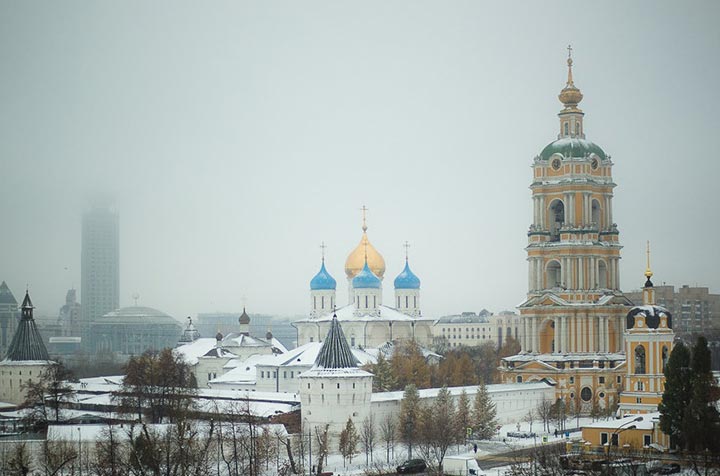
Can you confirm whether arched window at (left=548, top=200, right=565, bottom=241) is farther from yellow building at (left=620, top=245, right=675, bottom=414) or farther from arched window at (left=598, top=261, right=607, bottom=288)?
yellow building at (left=620, top=245, right=675, bottom=414)

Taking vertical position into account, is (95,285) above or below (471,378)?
above

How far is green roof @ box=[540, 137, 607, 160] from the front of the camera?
60.1m

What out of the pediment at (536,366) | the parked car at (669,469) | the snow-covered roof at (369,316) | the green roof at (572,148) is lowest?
the parked car at (669,469)

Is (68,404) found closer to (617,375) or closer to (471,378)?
(471,378)

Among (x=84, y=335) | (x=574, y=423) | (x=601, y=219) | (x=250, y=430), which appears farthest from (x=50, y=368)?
(x=84, y=335)

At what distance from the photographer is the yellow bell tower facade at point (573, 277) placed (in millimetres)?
57969

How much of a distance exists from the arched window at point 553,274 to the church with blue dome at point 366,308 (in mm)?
10822

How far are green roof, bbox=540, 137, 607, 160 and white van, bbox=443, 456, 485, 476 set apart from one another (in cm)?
2507

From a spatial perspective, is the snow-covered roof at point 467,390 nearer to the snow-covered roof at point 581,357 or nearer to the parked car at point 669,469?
the snow-covered roof at point 581,357

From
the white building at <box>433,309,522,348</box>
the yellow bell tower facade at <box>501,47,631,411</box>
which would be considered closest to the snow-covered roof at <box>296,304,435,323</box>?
the yellow bell tower facade at <box>501,47,631,411</box>

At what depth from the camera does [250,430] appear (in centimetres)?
4025

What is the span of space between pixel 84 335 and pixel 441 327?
34603mm

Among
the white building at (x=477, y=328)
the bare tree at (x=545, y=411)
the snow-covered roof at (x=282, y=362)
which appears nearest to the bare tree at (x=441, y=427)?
the bare tree at (x=545, y=411)

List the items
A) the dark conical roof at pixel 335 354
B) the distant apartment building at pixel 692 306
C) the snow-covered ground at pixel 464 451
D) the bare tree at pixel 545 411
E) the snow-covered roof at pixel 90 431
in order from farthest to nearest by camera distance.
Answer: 1. the distant apartment building at pixel 692 306
2. the bare tree at pixel 545 411
3. the dark conical roof at pixel 335 354
4. the snow-covered roof at pixel 90 431
5. the snow-covered ground at pixel 464 451
